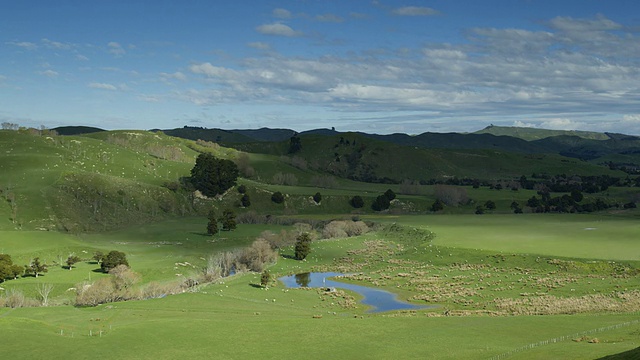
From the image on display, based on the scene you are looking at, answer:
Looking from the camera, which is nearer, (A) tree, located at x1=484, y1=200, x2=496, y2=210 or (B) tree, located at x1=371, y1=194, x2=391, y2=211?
(A) tree, located at x1=484, y1=200, x2=496, y2=210

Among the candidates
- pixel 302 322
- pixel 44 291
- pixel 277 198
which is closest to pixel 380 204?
pixel 277 198

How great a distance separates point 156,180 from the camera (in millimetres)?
184125

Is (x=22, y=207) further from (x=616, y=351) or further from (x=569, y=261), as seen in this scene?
(x=616, y=351)

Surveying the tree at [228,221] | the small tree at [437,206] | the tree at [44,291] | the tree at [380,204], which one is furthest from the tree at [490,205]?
the tree at [44,291]

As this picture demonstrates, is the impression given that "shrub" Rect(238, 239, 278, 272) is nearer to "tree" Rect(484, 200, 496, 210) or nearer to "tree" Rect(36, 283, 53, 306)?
"tree" Rect(36, 283, 53, 306)

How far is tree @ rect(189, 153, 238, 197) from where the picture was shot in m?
181

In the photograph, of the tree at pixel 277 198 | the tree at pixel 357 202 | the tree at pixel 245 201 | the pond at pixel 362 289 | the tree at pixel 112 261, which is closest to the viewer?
the pond at pixel 362 289

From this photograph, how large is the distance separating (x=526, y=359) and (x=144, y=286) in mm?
56893

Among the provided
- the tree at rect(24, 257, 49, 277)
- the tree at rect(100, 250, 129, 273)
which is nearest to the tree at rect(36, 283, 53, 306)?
the tree at rect(24, 257, 49, 277)

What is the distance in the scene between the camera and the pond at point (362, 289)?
77.4m

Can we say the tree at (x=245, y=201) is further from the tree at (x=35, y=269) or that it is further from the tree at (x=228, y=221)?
the tree at (x=35, y=269)

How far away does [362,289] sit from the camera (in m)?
89.7

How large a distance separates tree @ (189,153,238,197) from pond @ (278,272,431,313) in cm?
8529

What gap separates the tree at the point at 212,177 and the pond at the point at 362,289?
85287mm
